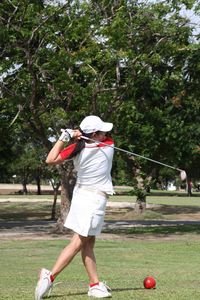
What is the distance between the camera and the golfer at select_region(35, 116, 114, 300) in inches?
284

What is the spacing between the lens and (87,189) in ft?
24.1

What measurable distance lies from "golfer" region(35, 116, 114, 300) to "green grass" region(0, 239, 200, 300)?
0.43 meters

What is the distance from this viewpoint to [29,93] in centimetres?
2336

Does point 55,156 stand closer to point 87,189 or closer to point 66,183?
point 87,189

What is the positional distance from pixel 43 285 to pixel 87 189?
1203mm

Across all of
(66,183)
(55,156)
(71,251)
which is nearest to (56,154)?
(55,156)

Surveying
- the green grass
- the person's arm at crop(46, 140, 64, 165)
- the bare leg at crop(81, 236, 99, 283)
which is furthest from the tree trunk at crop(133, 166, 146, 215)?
the person's arm at crop(46, 140, 64, 165)

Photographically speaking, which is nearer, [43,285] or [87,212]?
[43,285]

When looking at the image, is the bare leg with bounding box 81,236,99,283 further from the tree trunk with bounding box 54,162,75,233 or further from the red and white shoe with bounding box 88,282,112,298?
the tree trunk with bounding box 54,162,75,233

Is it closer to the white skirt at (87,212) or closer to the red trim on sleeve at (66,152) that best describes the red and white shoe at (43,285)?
the white skirt at (87,212)

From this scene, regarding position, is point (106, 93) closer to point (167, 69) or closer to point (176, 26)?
point (176, 26)

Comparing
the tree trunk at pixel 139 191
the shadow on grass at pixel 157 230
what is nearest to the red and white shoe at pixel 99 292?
the shadow on grass at pixel 157 230

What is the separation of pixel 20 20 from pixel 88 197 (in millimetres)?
15815

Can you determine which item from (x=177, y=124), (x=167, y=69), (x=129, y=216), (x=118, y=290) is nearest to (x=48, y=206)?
(x=129, y=216)
